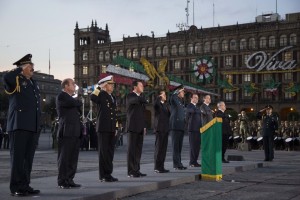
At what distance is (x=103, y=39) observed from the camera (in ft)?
318

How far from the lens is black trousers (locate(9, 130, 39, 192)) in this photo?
7.26 metres

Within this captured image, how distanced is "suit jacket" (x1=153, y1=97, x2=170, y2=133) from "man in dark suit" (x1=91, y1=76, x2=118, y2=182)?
6.22ft

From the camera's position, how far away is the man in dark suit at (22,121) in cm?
726

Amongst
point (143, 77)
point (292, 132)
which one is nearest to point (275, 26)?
point (143, 77)

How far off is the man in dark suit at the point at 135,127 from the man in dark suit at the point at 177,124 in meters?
1.80

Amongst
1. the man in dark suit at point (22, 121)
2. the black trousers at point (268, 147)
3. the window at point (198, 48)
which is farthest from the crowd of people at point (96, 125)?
the window at point (198, 48)

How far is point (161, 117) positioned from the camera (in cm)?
1121

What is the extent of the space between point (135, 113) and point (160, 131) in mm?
1179

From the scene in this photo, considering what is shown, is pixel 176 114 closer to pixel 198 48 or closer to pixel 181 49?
pixel 198 48

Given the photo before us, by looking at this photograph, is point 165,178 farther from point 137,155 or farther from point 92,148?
point 92,148

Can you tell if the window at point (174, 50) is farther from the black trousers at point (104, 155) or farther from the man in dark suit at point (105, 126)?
the black trousers at point (104, 155)

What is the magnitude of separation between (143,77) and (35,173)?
23.0 meters

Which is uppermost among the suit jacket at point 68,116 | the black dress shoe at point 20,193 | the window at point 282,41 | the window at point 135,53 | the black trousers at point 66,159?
the window at point 135,53

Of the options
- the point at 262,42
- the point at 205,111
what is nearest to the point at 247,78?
the point at 262,42
